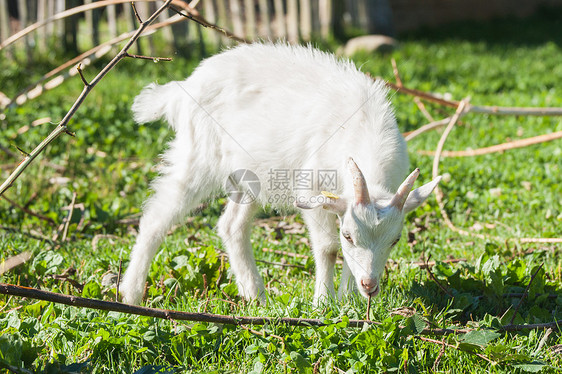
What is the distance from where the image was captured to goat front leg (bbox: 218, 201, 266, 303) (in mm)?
3783

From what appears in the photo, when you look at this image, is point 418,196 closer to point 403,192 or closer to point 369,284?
point 403,192

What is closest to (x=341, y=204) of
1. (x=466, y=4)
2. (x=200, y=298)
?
(x=200, y=298)

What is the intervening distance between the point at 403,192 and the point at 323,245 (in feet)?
2.65

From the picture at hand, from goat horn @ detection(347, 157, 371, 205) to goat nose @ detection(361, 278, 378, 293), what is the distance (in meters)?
0.35

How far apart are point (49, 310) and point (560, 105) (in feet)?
22.5

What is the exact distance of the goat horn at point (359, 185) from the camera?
2.88m

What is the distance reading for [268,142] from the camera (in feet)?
12.1

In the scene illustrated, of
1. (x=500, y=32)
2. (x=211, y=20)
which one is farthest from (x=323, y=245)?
(x=500, y=32)

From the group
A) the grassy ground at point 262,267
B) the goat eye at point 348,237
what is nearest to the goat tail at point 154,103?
the grassy ground at point 262,267

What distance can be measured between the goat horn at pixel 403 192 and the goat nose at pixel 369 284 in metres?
0.36

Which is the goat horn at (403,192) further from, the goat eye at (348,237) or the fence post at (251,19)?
the fence post at (251,19)

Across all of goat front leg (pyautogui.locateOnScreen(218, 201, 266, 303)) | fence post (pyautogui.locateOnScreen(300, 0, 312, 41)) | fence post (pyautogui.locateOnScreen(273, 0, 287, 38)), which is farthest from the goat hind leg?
fence post (pyautogui.locateOnScreen(300, 0, 312, 41))

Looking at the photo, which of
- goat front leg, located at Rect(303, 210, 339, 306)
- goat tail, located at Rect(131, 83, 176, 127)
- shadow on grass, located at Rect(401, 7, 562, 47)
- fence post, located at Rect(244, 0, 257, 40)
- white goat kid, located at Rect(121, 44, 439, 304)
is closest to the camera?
white goat kid, located at Rect(121, 44, 439, 304)

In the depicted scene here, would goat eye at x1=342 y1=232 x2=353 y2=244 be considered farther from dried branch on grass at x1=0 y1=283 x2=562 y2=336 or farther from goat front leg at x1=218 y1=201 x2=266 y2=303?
goat front leg at x1=218 y1=201 x2=266 y2=303
